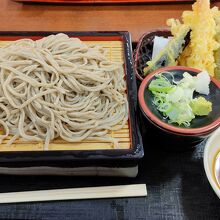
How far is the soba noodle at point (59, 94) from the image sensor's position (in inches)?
57.4

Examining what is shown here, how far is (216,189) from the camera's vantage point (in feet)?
4.25

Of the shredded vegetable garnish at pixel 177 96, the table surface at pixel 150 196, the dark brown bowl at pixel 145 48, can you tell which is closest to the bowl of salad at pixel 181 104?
the shredded vegetable garnish at pixel 177 96

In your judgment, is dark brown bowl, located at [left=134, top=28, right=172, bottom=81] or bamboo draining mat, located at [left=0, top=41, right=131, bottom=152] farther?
dark brown bowl, located at [left=134, top=28, right=172, bottom=81]

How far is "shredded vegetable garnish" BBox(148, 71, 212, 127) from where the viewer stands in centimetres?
144

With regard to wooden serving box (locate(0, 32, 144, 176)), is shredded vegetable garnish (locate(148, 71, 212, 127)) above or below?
above

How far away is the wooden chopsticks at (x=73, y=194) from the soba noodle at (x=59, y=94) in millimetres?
228

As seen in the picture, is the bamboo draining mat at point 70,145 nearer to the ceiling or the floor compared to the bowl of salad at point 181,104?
nearer to the floor

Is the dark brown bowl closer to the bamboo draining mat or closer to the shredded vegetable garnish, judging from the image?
the shredded vegetable garnish

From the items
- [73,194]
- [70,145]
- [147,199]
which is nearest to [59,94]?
[70,145]

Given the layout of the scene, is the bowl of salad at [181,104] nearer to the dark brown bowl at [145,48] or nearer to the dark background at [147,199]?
the dark background at [147,199]

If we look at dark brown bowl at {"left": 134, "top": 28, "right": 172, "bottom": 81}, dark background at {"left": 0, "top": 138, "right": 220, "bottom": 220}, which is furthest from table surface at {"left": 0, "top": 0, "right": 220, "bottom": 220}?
dark brown bowl at {"left": 134, "top": 28, "right": 172, "bottom": 81}

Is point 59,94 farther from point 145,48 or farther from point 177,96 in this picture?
point 145,48

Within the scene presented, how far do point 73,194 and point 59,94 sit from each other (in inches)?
A: 17.7

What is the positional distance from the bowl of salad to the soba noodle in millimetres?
136
